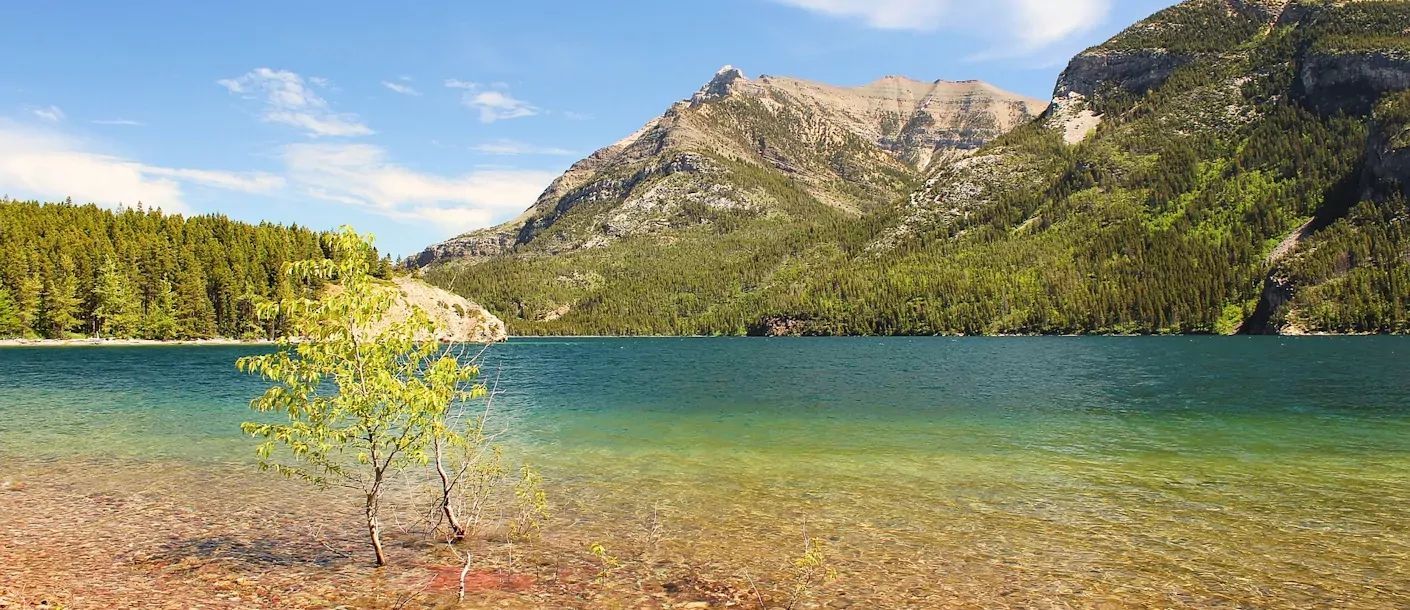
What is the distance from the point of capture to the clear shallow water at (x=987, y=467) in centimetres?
1490

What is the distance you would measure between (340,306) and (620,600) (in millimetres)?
7192

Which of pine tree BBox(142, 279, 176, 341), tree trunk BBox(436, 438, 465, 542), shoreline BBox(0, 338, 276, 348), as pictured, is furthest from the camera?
pine tree BBox(142, 279, 176, 341)

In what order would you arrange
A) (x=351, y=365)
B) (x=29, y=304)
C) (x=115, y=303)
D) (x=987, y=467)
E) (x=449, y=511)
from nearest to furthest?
(x=351, y=365) < (x=449, y=511) < (x=987, y=467) < (x=29, y=304) < (x=115, y=303)

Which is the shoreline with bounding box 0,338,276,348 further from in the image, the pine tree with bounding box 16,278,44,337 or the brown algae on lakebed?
the brown algae on lakebed

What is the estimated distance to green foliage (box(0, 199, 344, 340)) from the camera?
143 m

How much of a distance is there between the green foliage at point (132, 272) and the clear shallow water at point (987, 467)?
101557mm

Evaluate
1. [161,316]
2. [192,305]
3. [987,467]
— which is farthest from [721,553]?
[161,316]

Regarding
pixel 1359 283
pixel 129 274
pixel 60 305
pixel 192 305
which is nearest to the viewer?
pixel 60 305

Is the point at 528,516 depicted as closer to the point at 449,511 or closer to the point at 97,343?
the point at 449,511

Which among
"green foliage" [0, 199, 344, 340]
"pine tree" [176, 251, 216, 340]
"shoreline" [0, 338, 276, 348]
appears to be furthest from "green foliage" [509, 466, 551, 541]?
"pine tree" [176, 251, 216, 340]

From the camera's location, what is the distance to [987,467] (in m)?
Answer: 26.9

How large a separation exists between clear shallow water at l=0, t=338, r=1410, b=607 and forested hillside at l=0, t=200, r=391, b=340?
101m

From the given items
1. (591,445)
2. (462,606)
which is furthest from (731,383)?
(462,606)

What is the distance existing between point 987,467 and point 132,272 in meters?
189
